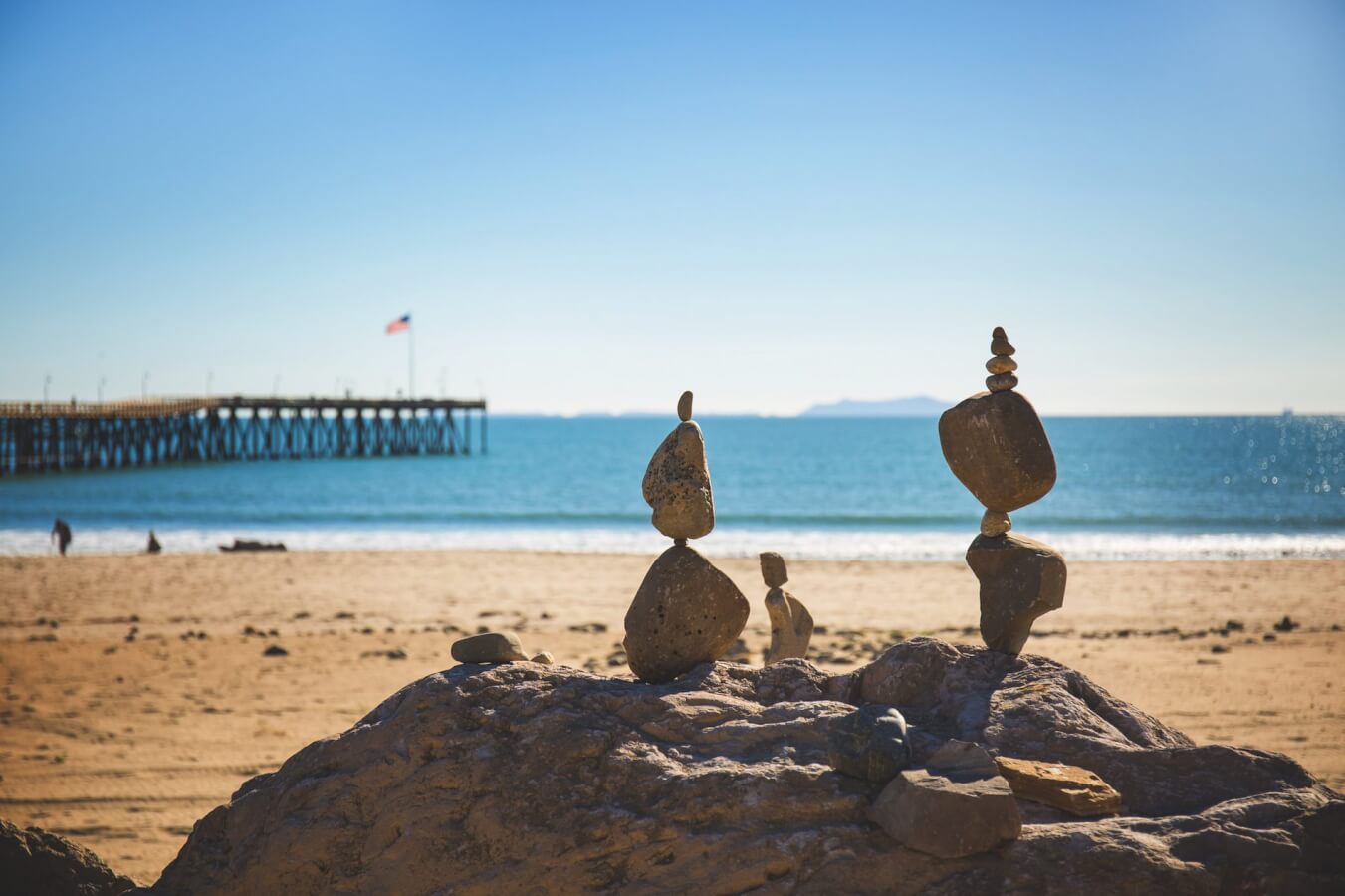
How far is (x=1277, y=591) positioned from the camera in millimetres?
21141

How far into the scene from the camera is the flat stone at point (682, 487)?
552 centimetres

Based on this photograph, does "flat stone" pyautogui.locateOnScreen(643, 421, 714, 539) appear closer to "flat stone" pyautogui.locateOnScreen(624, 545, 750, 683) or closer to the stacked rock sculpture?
the stacked rock sculpture

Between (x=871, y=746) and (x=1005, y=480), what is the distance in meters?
1.72

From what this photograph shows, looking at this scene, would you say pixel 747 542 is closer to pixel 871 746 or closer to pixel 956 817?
pixel 871 746

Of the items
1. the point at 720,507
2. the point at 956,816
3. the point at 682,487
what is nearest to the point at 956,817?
the point at 956,816

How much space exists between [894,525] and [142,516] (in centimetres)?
3115

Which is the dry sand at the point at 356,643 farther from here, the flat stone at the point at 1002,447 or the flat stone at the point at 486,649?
the flat stone at the point at 1002,447

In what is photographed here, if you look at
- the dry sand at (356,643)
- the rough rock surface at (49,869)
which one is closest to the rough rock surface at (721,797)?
the rough rock surface at (49,869)

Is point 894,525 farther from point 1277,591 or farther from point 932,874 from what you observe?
point 932,874

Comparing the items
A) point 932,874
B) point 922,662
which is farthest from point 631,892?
point 922,662

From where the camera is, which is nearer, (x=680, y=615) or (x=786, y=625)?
(x=680, y=615)

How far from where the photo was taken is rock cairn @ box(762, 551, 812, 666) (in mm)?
6695

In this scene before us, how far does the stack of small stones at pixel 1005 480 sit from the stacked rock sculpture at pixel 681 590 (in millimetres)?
1350

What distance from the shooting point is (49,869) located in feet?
18.5
